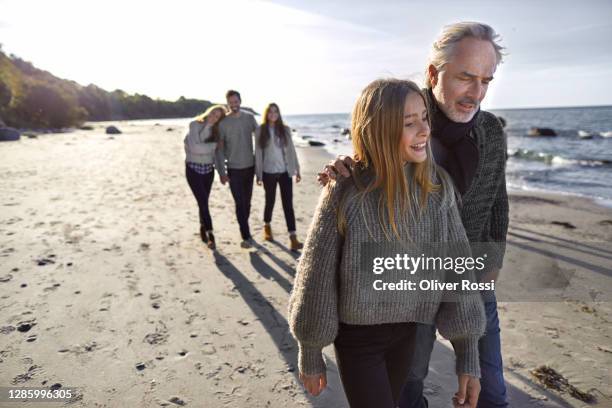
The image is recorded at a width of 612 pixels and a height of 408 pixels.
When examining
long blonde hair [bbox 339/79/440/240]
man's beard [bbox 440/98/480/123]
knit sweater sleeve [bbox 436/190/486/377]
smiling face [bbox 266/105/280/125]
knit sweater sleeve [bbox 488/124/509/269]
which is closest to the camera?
long blonde hair [bbox 339/79/440/240]

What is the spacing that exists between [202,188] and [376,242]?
15.0 ft

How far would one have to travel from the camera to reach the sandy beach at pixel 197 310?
279cm

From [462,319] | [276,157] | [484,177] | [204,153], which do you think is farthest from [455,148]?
[204,153]

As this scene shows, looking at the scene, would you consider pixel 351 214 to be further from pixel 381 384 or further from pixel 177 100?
pixel 177 100

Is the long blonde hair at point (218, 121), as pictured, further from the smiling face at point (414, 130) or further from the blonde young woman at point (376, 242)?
the smiling face at point (414, 130)

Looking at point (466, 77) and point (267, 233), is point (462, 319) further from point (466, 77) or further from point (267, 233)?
point (267, 233)

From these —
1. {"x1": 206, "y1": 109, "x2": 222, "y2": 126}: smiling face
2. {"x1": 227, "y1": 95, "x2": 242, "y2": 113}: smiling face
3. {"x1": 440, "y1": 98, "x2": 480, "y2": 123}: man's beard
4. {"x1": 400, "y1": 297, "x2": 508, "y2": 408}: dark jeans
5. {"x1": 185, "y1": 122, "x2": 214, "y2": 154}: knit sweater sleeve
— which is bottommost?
{"x1": 400, "y1": 297, "x2": 508, "y2": 408}: dark jeans

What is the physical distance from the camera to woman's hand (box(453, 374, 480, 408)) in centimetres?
159

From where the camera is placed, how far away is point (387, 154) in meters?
1.48

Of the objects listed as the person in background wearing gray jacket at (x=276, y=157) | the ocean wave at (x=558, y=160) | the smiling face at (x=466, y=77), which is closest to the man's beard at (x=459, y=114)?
the smiling face at (x=466, y=77)

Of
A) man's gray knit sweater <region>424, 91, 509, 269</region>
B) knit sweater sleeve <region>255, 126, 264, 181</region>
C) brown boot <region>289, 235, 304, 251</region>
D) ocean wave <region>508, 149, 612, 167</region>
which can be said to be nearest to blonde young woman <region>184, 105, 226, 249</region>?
knit sweater sleeve <region>255, 126, 264, 181</region>

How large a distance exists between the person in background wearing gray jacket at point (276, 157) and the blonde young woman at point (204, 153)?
0.64 meters

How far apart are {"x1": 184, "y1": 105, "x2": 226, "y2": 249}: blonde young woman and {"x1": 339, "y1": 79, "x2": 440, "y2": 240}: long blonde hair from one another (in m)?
4.29

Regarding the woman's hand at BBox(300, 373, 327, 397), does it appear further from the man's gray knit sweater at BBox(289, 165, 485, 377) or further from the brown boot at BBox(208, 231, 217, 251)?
the brown boot at BBox(208, 231, 217, 251)
